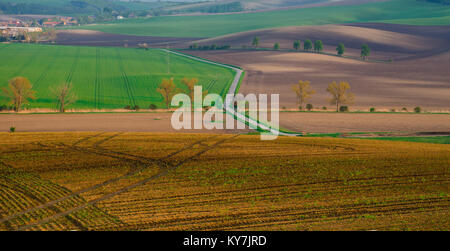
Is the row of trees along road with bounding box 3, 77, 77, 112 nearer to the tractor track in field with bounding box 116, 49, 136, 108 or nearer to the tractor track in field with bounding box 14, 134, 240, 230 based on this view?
the tractor track in field with bounding box 116, 49, 136, 108

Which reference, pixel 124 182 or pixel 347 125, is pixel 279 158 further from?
pixel 347 125

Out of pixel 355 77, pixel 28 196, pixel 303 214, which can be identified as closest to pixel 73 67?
pixel 355 77

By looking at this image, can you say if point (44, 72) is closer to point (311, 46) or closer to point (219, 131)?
point (219, 131)

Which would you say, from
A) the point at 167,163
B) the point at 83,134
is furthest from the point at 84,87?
the point at 167,163

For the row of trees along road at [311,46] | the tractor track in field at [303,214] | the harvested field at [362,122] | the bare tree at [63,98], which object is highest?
the row of trees along road at [311,46]

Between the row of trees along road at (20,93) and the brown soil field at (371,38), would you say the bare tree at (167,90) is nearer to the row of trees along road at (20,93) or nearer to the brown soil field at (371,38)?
the row of trees along road at (20,93)

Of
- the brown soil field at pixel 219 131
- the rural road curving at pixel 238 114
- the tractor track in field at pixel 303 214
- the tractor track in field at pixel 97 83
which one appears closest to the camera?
the tractor track in field at pixel 303 214

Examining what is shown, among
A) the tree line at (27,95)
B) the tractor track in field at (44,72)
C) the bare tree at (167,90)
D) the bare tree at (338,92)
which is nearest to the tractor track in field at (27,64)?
the tractor track in field at (44,72)
